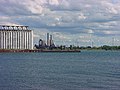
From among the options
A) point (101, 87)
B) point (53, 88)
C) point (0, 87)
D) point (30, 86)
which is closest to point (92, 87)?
point (101, 87)

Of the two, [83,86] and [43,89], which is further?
[83,86]

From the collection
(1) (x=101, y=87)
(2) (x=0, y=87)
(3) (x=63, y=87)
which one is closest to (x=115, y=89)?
(1) (x=101, y=87)

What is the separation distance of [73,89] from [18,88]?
7405 millimetres

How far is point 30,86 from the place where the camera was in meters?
50.2

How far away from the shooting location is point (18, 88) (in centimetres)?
4794

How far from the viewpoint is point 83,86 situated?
5047 cm

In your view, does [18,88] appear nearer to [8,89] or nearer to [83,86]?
[8,89]

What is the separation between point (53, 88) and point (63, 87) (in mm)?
1959

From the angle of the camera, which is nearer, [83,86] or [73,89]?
[73,89]

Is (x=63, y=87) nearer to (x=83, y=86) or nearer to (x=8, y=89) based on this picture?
(x=83, y=86)

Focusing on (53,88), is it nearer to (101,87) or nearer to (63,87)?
(63,87)

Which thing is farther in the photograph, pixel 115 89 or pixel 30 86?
pixel 30 86

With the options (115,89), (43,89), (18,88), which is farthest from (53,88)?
(115,89)

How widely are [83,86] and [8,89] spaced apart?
10.7 metres
